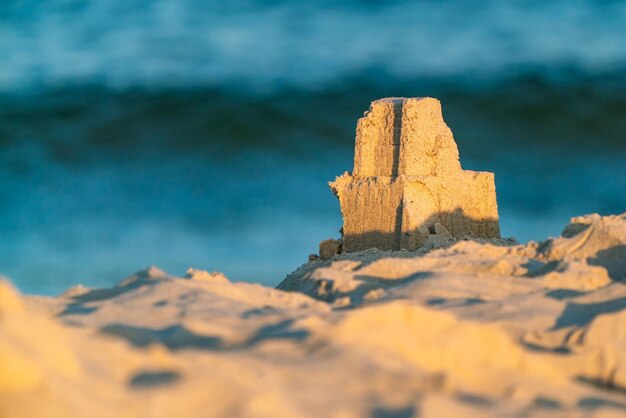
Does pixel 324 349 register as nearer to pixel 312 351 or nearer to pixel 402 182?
pixel 312 351

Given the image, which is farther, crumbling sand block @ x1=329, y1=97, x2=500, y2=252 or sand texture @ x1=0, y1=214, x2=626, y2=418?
crumbling sand block @ x1=329, y1=97, x2=500, y2=252

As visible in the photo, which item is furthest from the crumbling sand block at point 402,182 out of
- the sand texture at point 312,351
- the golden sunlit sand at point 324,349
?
the sand texture at point 312,351

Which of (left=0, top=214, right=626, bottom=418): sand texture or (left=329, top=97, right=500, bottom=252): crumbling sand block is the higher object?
(left=329, top=97, right=500, bottom=252): crumbling sand block

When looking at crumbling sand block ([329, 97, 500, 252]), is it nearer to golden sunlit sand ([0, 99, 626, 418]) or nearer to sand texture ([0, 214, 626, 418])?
golden sunlit sand ([0, 99, 626, 418])

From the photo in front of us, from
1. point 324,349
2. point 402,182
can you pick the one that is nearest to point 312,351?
point 324,349

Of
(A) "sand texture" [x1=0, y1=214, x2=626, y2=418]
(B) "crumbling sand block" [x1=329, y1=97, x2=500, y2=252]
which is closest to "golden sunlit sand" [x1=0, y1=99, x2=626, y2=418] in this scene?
(A) "sand texture" [x1=0, y1=214, x2=626, y2=418]
